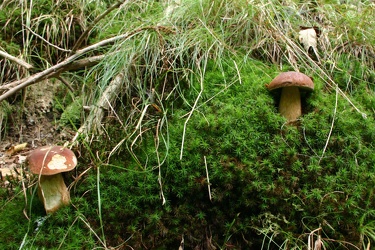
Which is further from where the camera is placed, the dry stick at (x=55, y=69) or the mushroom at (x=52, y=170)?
the dry stick at (x=55, y=69)

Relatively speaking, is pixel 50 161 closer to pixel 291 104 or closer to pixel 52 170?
pixel 52 170

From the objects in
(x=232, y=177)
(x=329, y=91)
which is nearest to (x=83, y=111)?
(x=232, y=177)

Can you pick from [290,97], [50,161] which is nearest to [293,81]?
[290,97]

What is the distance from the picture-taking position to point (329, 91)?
7.32 ft

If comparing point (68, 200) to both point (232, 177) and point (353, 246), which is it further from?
point (353, 246)

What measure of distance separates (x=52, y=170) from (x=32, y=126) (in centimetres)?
139

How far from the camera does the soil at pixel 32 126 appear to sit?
2.77 metres

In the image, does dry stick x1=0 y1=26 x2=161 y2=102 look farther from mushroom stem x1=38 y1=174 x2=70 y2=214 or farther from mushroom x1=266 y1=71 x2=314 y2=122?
mushroom x1=266 y1=71 x2=314 y2=122

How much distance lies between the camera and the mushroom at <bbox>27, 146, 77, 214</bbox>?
1.72 metres

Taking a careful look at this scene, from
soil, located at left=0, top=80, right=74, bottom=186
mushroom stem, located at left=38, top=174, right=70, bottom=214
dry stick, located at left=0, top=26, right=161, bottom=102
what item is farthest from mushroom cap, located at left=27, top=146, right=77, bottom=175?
soil, located at left=0, top=80, right=74, bottom=186

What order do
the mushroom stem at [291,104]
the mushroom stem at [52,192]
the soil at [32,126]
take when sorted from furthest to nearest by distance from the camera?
the soil at [32,126], the mushroom stem at [291,104], the mushroom stem at [52,192]

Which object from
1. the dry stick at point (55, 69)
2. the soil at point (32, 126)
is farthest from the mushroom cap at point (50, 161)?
the soil at point (32, 126)

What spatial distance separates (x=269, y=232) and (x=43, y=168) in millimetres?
1199

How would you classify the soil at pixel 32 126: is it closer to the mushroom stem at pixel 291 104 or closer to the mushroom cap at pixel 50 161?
the mushroom cap at pixel 50 161
